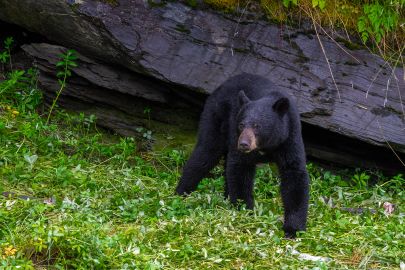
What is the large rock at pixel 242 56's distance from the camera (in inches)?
369

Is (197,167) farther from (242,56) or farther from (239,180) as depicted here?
(242,56)

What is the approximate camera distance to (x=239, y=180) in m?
7.82

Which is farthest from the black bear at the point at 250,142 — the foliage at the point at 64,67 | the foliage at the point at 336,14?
the foliage at the point at 64,67

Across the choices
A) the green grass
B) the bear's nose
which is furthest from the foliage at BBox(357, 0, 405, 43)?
the bear's nose

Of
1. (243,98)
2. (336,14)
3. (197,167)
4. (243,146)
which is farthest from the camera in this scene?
(336,14)

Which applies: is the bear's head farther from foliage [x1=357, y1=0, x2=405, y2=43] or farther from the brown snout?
foliage [x1=357, y1=0, x2=405, y2=43]

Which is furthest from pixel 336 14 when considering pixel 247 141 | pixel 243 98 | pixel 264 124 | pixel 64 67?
pixel 64 67

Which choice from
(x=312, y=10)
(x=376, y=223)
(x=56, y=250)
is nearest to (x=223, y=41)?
(x=312, y=10)

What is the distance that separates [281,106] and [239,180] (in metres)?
0.86

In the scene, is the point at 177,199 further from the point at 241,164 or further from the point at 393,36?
the point at 393,36

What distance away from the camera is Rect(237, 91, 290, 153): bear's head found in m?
7.41

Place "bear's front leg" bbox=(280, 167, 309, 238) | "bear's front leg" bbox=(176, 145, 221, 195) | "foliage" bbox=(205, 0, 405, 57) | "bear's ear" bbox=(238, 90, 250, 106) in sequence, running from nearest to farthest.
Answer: "bear's front leg" bbox=(280, 167, 309, 238), "bear's ear" bbox=(238, 90, 250, 106), "bear's front leg" bbox=(176, 145, 221, 195), "foliage" bbox=(205, 0, 405, 57)

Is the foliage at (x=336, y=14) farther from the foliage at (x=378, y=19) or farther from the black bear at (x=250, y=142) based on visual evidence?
the black bear at (x=250, y=142)

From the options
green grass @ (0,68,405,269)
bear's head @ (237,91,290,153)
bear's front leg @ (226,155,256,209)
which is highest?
bear's head @ (237,91,290,153)
